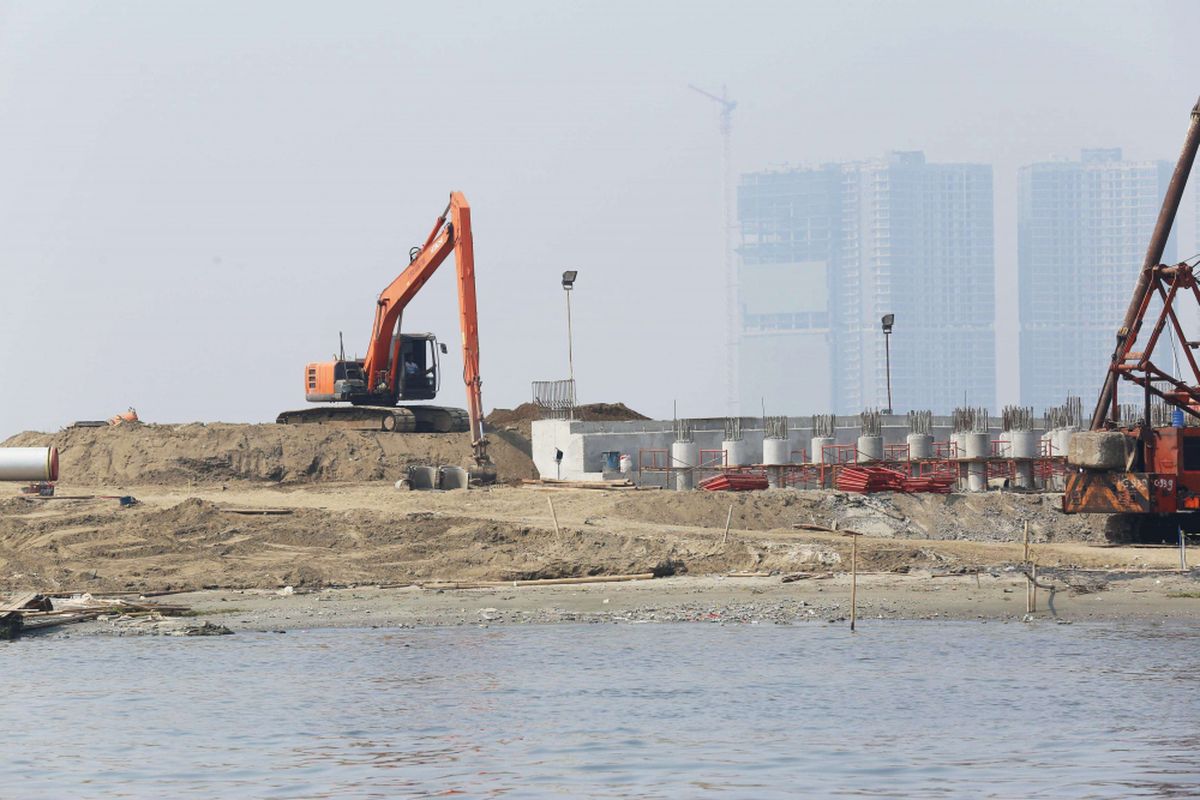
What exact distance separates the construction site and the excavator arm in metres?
0.07

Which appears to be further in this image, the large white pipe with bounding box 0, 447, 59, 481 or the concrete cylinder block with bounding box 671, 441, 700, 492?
the concrete cylinder block with bounding box 671, 441, 700, 492

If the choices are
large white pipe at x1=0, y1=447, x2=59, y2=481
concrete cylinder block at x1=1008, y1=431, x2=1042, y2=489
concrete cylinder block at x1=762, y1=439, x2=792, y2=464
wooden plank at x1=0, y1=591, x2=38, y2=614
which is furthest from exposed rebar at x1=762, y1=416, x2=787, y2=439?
wooden plank at x1=0, y1=591, x2=38, y2=614

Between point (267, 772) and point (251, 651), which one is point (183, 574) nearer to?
point (251, 651)

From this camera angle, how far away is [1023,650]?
29.3 meters

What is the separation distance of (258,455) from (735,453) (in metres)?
15.9

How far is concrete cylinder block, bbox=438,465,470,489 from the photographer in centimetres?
4991

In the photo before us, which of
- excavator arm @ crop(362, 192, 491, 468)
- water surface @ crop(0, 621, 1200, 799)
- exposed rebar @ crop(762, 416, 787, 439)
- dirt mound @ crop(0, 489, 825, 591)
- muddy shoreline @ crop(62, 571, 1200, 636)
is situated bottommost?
water surface @ crop(0, 621, 1200, 799)

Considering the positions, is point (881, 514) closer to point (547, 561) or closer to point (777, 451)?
point (777, 451)

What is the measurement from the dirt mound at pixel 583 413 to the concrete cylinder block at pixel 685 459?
11.6 m

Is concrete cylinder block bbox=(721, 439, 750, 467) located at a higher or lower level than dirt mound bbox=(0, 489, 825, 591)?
higher

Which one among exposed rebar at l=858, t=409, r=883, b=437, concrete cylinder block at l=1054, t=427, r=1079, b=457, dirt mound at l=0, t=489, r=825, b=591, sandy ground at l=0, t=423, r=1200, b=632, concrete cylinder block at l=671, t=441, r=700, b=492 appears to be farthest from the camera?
exposed rebar at l=858, t=409, r=883, b=437

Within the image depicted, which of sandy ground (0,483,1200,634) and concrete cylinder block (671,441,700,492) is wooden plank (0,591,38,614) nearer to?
sandy ground (0,483,1200,634)

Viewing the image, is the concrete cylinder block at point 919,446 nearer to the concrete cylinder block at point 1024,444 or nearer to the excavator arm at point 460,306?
the concrete cylinder block at point 1024,444

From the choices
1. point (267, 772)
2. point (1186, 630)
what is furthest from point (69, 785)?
point (1186, 630)
